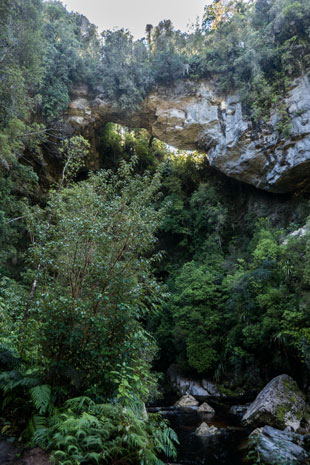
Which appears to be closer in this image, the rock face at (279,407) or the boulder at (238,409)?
the rock face at (279,407)

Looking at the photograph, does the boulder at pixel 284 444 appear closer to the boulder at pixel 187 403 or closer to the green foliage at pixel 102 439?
the green foliage at pixel 102 439

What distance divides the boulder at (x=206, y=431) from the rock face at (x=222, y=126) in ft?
41.6

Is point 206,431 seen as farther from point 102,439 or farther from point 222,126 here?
point 222,126

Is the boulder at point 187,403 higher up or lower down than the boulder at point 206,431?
lower down

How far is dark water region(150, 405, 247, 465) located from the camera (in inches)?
225

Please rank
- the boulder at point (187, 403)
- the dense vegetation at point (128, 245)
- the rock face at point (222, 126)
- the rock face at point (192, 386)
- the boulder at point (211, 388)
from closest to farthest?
the dense vegetation at point (128, 245) → the boulder at point (187, 403) → the boulder at point (211, 388) → the rock face at point (192, 386) → the rock face at point (222, 126)

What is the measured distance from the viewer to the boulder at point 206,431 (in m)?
7.25

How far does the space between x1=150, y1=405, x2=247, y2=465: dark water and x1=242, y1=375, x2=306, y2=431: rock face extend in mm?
587

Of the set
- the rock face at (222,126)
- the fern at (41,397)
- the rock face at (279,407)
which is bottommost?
the rock face at (279,407)

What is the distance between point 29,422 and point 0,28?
12.2 m

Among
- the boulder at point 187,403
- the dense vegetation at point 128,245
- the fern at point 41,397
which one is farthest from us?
the boulder at point 187,403

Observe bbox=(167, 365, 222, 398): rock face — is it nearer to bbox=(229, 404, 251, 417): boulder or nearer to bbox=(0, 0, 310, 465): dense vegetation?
bbox=(0, 0, 310, 465): dense vegetation

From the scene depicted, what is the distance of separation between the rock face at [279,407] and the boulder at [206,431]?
0.94 m

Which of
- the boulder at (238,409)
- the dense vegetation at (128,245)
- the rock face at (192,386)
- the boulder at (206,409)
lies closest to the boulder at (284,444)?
the dense vegetation at (128,245)
